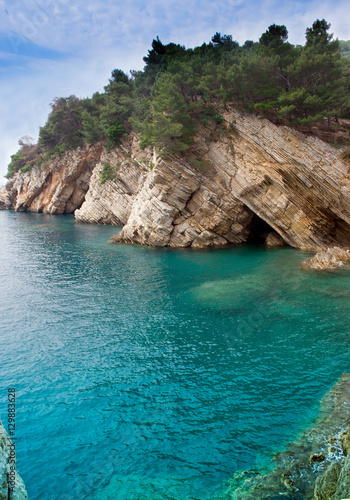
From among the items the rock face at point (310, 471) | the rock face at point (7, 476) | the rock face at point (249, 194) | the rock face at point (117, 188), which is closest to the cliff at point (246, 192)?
the rock face at point (249, 194)

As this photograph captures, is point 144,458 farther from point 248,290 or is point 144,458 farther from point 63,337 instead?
point 248,290

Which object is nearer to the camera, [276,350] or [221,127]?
[276,350]

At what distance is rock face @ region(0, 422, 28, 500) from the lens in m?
5.48

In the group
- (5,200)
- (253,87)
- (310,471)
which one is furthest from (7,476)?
(5,200)

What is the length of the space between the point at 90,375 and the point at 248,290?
42.7 feet

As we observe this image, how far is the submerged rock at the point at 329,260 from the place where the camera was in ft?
88.4

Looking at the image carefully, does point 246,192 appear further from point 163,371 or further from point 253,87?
point 163,371

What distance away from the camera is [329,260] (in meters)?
27.5

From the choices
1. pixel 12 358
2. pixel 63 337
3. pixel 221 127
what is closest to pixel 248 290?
pixel 63 337

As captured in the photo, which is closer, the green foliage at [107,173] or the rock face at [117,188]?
the rock face at [117,188]

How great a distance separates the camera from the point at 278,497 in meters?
7.82

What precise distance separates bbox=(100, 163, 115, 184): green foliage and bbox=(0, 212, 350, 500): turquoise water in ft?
105

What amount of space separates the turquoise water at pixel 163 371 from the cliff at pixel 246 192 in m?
8.73

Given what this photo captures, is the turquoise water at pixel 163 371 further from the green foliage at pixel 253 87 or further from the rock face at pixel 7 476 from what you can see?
the green foliage at pixel 253 87
